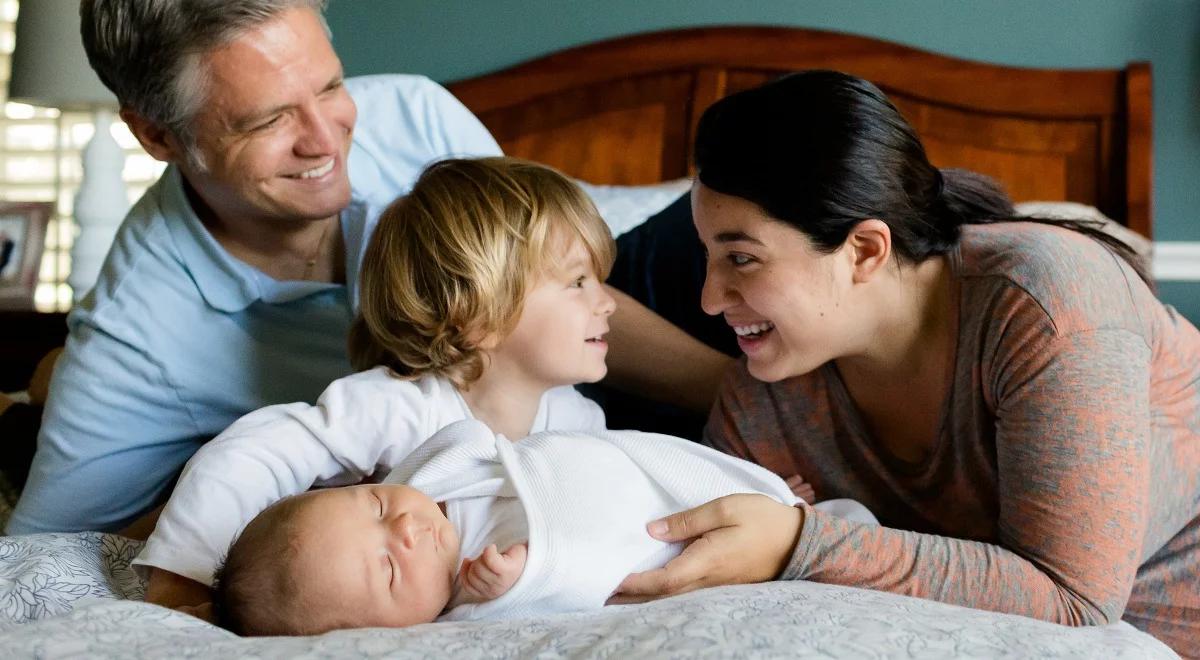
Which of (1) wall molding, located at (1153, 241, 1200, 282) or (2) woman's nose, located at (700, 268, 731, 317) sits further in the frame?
(1) wall molding, located at (1153, 241, 1200, 282)

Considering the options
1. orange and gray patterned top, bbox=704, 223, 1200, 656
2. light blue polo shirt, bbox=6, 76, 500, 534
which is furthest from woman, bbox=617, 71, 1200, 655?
light blue polo shirt, bbox=6, 76, 500, 534

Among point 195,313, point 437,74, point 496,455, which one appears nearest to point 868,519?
point 496,455

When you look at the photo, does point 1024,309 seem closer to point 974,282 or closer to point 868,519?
point 974,282

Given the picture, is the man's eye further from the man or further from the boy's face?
the boy's face

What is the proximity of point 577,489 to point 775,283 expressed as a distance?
0.37 metres

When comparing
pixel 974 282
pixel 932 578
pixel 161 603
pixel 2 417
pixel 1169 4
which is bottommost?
pixel 2 417

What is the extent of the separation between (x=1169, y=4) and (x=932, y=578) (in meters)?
2.00

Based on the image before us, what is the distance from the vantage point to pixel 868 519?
1.53 metres

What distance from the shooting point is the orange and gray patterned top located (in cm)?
124

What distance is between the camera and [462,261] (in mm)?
1642

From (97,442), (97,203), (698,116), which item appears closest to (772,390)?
(97,442)

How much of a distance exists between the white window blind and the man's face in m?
2.27

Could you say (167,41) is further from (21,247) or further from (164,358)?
(21,247)

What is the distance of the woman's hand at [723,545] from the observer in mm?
1253
